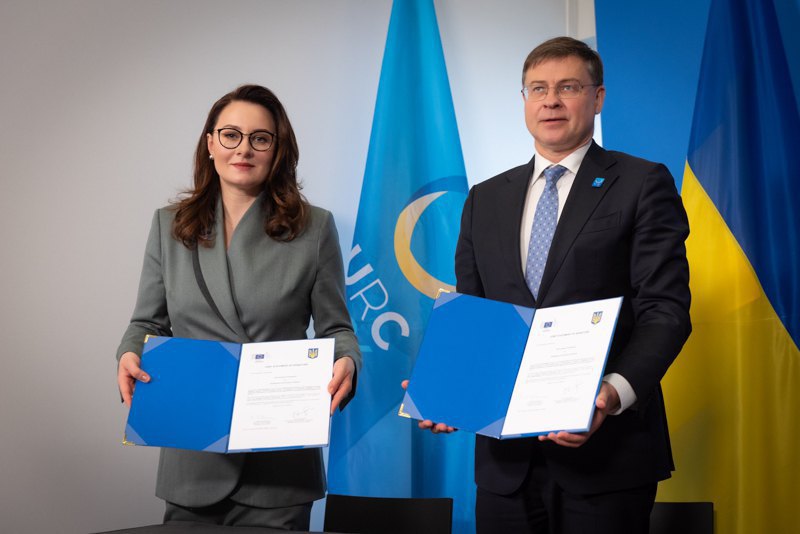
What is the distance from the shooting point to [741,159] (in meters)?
2.75

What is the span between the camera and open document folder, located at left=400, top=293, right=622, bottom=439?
161 cm

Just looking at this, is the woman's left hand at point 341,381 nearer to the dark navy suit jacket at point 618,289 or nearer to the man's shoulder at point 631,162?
the dark navy suit jacket at point 618,289

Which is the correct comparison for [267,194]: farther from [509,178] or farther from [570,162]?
[570,162]

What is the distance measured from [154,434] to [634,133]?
91.3 inches

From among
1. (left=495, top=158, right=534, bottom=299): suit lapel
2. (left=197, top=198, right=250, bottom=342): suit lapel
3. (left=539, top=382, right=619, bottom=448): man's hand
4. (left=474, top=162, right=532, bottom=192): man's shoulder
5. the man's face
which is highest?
the man's face

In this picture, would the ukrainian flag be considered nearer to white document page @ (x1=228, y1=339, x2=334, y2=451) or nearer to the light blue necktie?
the light blue necktie

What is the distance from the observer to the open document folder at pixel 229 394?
6.18 ft

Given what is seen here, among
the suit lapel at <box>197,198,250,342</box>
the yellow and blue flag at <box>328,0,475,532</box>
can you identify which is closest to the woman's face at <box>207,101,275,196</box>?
the suit lapel at <box>197,198,250,342</box>

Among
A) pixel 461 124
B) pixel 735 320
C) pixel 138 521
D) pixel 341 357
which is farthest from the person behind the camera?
pixel 461 124

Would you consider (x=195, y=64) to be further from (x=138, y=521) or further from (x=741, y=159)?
(x=741, y=159)

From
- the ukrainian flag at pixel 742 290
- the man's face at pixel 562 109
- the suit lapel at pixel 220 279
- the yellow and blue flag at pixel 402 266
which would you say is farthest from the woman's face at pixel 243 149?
the ukrainian flag at pixel 742 290

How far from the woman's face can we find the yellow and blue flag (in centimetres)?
105

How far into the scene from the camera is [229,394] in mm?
1915

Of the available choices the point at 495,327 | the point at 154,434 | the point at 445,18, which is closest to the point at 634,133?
the point at 445,18
